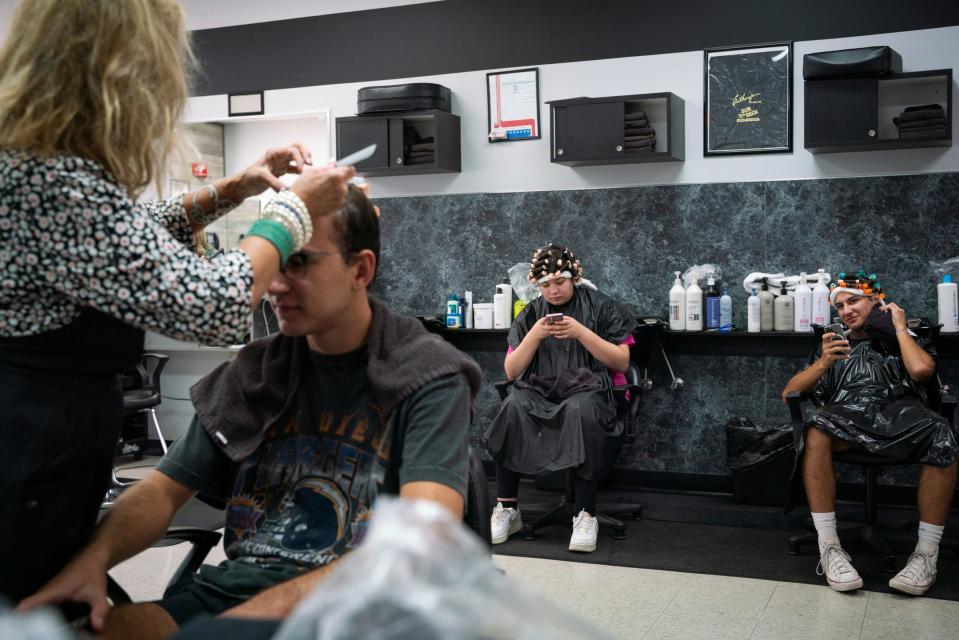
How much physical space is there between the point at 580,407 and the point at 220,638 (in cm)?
347

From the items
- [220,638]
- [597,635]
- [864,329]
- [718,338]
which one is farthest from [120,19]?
[718,338]

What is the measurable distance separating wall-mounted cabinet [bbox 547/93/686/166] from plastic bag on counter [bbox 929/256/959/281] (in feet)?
4.66

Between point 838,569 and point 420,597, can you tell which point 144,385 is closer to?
point 838,569

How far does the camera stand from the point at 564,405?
173 inches

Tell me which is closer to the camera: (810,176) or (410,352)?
(410,352)

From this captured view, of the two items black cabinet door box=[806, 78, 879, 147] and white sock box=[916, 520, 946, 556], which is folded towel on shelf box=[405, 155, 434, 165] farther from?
white sock box=[916, 520, 946, 556]

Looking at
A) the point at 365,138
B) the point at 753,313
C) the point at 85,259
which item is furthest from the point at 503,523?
the point at 85,259

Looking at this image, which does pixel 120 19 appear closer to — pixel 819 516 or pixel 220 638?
pixel 220 638

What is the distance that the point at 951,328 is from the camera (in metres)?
4.60

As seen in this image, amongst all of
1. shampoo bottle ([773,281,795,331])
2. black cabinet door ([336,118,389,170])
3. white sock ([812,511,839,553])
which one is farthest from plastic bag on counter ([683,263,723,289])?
black cabinet door ([336,118,389,170])

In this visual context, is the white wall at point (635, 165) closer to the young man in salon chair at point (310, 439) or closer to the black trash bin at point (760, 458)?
the black trash bin at point (760, 458)

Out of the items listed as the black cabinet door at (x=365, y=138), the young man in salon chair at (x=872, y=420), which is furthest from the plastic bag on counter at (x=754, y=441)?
the black cabinet door at (x=365, y=138)

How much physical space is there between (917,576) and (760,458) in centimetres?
125

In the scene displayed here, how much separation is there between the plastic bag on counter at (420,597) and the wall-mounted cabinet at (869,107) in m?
4.51
